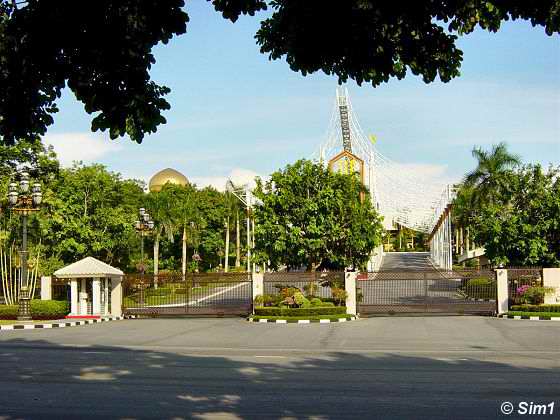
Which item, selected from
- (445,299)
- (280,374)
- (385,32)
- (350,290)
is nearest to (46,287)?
(350,290)

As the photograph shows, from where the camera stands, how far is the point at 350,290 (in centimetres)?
3262

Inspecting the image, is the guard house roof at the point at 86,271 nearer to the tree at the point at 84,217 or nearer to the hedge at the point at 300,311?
the hedge at the point at 300,311

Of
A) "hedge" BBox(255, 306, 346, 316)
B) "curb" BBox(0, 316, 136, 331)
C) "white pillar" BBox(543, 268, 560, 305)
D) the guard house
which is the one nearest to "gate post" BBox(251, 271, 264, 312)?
"hedge" BBox(255, 306, 346, 316)

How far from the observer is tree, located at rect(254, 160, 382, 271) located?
37.8m

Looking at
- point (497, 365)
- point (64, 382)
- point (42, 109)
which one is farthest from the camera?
point (497, 365)

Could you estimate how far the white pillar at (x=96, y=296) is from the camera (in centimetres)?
3319

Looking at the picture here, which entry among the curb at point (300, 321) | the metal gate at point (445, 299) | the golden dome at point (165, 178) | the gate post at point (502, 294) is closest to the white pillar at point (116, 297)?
the curb at point (300, 321)

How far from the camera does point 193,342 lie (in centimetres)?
2109

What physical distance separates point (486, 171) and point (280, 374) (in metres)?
43.8

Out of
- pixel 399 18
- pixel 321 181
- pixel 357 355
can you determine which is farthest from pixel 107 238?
pixel 399 18

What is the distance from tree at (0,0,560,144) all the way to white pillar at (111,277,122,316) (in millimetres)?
27958

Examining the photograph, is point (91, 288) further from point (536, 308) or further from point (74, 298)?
point (536, 308)

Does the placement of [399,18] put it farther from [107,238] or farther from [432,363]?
[107,238]

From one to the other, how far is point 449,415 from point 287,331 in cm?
1659
